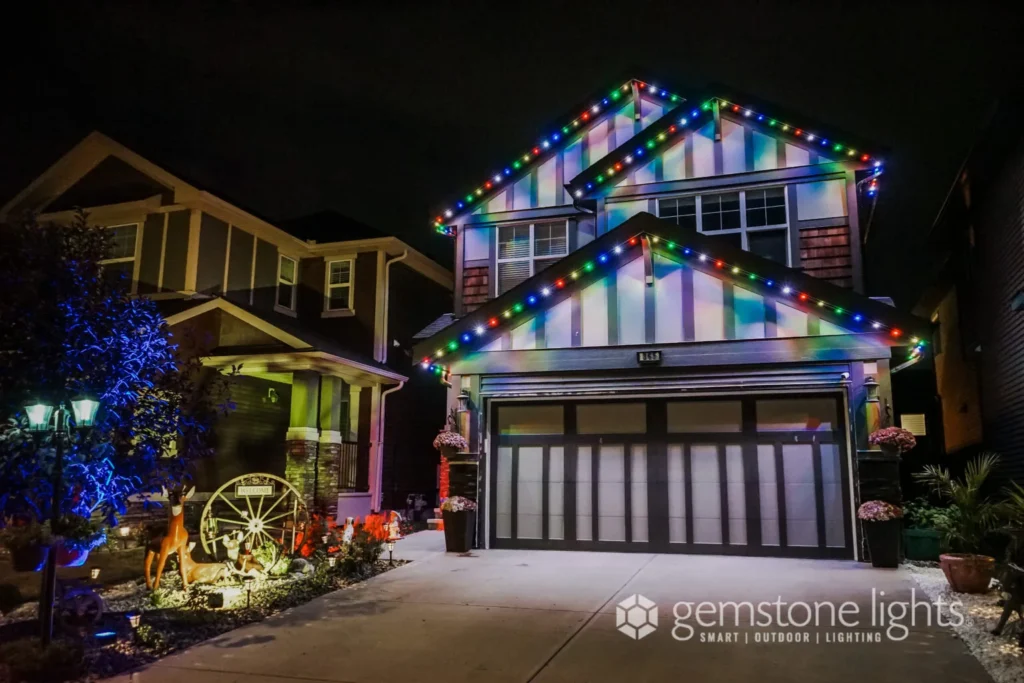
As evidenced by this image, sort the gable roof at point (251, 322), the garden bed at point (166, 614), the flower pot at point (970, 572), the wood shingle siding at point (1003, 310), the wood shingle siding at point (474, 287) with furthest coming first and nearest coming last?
the wood shingle siding at point (474, 287), the gable roof at point (251, 322), the wood shingle siding at point (1003, 310), the flower pot at point (970, 572), the garden bed at point (166, 614)

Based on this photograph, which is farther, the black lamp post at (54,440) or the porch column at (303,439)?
the porch column at (303,439)

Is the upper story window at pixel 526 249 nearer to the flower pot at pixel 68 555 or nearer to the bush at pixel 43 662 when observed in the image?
the flower pot at pixel 68 555

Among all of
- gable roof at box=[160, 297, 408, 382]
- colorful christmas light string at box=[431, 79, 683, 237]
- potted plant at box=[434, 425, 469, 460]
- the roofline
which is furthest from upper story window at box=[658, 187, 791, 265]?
the roofline

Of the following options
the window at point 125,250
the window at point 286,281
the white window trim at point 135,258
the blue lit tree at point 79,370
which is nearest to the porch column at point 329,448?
the window at point 286,281

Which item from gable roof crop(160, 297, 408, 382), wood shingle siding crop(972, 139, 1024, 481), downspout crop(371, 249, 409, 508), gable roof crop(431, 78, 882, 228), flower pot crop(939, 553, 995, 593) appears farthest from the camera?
downspout crop(371, 249, 409, 508)

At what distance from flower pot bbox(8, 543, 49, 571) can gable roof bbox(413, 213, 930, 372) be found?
7.13 metres

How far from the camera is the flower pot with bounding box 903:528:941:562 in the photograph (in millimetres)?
10953

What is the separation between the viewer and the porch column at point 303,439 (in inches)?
571

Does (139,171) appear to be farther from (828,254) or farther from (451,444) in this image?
(828,254)

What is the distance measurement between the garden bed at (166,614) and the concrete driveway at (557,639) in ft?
0.96

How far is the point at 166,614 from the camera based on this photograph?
25.3ft

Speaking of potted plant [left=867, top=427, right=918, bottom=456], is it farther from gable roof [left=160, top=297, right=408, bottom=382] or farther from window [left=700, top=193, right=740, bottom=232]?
gable roof [left=160, top=297, right=408, bottom=382]

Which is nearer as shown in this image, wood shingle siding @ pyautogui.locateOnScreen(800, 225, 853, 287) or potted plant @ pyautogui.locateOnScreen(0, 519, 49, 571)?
potted plant @ pyautogui.locateOnScreen(0, 519, 49, 571)

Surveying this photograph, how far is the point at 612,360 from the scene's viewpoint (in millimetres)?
12156
